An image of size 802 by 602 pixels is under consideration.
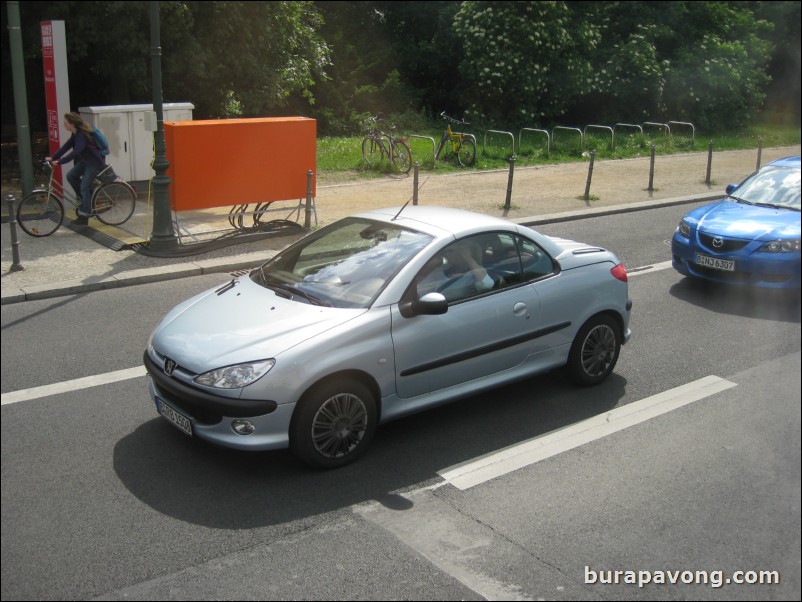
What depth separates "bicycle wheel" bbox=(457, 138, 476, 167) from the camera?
21197 mm

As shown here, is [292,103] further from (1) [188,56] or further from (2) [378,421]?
(2) [378,421]

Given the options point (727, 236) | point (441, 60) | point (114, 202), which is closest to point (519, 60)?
point (441, 60)

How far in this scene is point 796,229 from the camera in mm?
2627

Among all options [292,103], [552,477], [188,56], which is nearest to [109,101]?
[292,103]

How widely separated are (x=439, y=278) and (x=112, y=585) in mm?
3071

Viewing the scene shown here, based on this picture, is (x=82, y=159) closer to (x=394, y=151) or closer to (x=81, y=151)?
(x=81, y=151)

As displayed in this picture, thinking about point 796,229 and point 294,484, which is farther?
point 294,484

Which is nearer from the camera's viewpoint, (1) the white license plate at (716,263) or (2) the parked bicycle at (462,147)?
(1) the white license plate at (716,263)

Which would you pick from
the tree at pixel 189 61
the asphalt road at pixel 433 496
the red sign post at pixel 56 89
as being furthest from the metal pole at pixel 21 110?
the asphalt road at pixel 433 496

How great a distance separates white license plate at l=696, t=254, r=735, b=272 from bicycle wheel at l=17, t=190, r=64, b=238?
8709 mm

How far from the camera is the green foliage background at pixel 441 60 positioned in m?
4.15

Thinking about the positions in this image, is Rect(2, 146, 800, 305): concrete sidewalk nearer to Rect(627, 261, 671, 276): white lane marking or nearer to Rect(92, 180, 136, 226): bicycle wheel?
Rect(92, 180, 136, 226): bicycle wheel

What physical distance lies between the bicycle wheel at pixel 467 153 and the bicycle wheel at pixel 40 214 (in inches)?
429

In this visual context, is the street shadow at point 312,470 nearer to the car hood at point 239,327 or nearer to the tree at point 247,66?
the car hood at point 239,327
